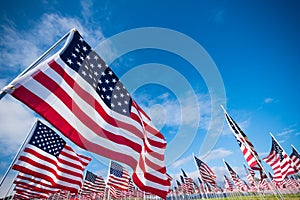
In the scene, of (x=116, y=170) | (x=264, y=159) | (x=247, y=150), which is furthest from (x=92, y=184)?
(x=264, y=159)

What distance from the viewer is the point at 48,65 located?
4.57m

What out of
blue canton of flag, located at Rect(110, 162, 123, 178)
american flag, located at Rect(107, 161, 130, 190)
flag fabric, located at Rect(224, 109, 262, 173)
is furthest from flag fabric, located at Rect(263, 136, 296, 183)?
blue canton of flag, located at Rect(110, 162, 123, 178)

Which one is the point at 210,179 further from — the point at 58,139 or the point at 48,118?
the point at 48,118

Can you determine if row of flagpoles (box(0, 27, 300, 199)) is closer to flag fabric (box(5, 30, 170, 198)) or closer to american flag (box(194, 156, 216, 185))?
flag fabric (box(5, 30, 170, 198))

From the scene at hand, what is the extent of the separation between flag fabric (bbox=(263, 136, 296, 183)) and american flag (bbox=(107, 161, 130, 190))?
16339 mm

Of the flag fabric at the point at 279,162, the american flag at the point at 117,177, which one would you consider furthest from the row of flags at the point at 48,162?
the flag fabric at the point at 279,162

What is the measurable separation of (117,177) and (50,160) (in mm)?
11144

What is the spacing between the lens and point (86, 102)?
5359 millimetres

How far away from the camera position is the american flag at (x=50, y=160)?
10109 mm

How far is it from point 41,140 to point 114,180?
36.7 feet

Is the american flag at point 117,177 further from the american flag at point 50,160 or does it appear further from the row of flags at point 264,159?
the row of flags at point 264,159

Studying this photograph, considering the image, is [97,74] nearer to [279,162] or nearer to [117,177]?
[117,177]

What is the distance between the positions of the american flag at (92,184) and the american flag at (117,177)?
6.06 meters

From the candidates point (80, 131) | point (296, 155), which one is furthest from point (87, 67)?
point (296, 155)
